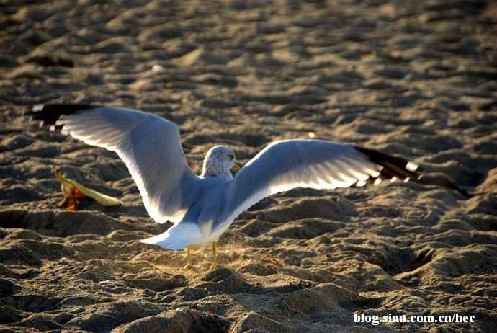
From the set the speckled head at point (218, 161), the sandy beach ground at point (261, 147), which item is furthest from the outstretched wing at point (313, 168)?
the sandy beach ground at point (261, 147)

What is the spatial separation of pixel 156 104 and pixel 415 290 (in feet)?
11.0

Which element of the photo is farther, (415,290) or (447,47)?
(447,47)

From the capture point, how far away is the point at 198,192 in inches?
173

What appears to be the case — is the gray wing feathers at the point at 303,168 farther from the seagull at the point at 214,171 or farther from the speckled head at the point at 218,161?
the speckled head at the point at 218,161

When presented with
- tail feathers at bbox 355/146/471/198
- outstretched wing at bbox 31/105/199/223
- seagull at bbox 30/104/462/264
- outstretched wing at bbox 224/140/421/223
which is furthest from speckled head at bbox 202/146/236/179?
tail feathers at bbox 355/146/471/198

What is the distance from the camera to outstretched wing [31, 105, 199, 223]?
4434 mm

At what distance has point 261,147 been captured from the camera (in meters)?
6.06

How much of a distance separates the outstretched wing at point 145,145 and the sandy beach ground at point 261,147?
0.33m

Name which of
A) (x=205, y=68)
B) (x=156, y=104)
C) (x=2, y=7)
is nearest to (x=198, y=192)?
(x=156, y=104)

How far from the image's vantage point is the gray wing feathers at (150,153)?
14.5 ft

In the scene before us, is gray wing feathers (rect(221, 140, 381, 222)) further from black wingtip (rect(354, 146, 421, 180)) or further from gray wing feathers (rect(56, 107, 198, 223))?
gray wing feathers (rect(56, 107, 198, 223))

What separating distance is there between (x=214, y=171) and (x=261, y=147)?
152 centimetres

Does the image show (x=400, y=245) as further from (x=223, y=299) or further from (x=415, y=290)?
(x=223, y=299)

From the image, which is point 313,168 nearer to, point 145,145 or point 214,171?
point 214,171
